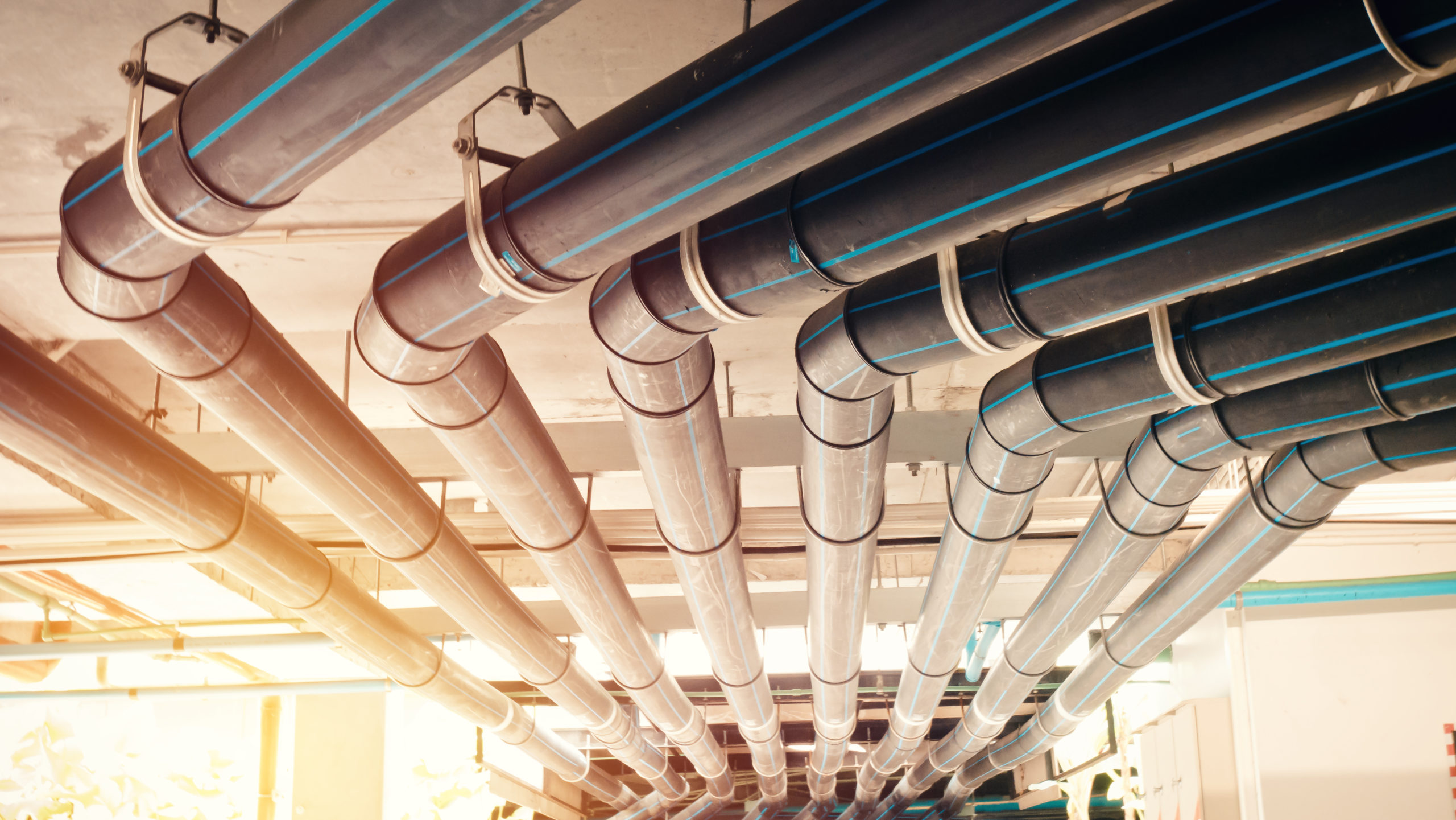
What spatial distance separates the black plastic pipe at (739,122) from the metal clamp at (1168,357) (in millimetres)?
866

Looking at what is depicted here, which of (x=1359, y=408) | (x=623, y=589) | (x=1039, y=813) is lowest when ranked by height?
(x=1039, y=813)

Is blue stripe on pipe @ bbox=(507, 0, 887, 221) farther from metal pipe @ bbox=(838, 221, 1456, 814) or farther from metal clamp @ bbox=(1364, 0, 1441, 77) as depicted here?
metal pipe @ bbox=(838, 221, 1456, 814)

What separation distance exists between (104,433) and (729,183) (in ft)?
5.88

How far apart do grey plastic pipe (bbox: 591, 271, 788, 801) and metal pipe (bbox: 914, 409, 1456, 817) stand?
1.53 metres

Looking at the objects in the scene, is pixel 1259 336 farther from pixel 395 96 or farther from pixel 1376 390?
pixel 395 96

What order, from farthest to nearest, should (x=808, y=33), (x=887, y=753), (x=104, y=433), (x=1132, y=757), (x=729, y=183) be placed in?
(x=1132, y=757) → (x=887, y=753) → (x=104, y=433) → (x=729, y=183) → (x=808, y=33)

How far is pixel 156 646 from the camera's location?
4496 millimetres

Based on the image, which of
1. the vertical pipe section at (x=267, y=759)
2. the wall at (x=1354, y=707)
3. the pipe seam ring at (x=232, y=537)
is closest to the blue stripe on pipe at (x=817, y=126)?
the pipe seam ring at (x=232, y=537)

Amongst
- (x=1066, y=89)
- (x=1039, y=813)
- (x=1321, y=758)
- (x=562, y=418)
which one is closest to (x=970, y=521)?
(x=1066, y=89)

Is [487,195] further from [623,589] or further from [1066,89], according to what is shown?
[623,589]

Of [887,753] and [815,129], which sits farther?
[887,753]

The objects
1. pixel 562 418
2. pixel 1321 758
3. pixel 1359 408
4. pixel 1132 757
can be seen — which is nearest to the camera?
pixel 1359 408

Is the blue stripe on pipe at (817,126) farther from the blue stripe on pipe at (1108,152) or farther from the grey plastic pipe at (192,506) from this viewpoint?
the grey plastic pipe at (192,506)

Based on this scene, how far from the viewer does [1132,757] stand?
734cm
